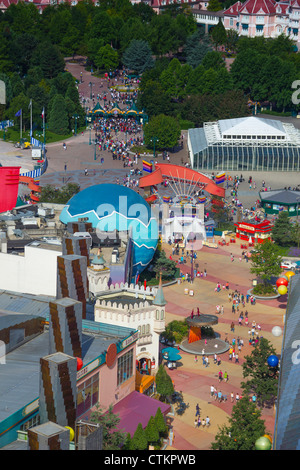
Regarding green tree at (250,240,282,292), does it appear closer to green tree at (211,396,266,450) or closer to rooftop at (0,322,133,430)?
rooftop at (0,322,133,430)

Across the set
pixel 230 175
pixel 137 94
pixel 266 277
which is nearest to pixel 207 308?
pixel 266 277

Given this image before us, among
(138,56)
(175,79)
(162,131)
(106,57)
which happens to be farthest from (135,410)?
(106,57)

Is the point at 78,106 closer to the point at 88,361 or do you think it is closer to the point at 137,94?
the point at 137,94

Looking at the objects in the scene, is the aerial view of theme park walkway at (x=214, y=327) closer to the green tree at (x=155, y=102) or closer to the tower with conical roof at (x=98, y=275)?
the tower with conical roof at (x=98, y=275)

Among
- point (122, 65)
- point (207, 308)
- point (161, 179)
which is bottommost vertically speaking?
point (207, 308)

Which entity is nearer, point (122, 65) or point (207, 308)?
point (207, 308)

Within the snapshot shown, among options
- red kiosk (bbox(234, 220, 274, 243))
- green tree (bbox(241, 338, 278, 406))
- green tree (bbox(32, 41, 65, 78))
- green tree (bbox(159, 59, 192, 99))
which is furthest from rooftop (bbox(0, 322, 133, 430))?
green tree (bbox(32, 41, 65, 78))
